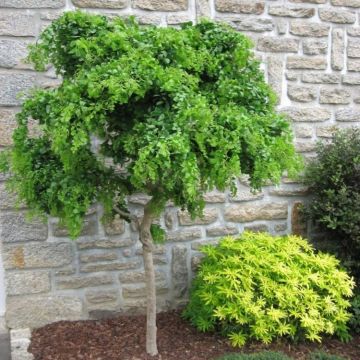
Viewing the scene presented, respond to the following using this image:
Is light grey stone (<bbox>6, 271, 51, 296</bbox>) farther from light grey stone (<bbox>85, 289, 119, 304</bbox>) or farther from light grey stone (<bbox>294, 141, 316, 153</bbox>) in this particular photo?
light grey stone (<bbox>294, 141, 316, 153</bbox>)

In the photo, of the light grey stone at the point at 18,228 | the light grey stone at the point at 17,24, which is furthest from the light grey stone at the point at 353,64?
the light grey stone at the point at 18,228

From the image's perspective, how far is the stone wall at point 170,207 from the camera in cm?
341

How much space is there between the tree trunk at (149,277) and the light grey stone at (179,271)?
838 mm

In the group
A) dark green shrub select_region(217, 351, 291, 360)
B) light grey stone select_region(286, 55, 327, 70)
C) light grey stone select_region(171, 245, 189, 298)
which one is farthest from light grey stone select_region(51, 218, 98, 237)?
light grey stone select_region(286, 55, 327, 70)

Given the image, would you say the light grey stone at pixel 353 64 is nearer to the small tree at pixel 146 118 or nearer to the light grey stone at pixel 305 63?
the light grey stone at pixel 305 63

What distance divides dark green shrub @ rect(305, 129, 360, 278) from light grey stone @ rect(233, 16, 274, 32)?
106 centimetres

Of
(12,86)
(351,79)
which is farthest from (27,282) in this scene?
(351,79)

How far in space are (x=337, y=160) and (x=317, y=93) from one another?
24.4 inches

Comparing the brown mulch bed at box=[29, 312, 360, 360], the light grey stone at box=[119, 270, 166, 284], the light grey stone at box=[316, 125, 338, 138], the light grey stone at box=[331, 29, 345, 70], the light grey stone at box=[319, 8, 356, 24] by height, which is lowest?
the brown mulch bed at box=[29, 312, 360, 360]

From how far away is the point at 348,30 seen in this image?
4090mm

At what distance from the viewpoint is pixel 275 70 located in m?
3.94

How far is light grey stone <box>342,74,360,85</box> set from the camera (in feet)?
13.6

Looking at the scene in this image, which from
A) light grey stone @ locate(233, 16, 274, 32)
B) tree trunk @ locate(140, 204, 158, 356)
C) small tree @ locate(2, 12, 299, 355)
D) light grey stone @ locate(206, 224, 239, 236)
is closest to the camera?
small tree @ locate(2, 12, 299, 355)

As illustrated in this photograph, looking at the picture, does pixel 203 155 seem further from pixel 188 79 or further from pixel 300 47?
pixel 300 47
